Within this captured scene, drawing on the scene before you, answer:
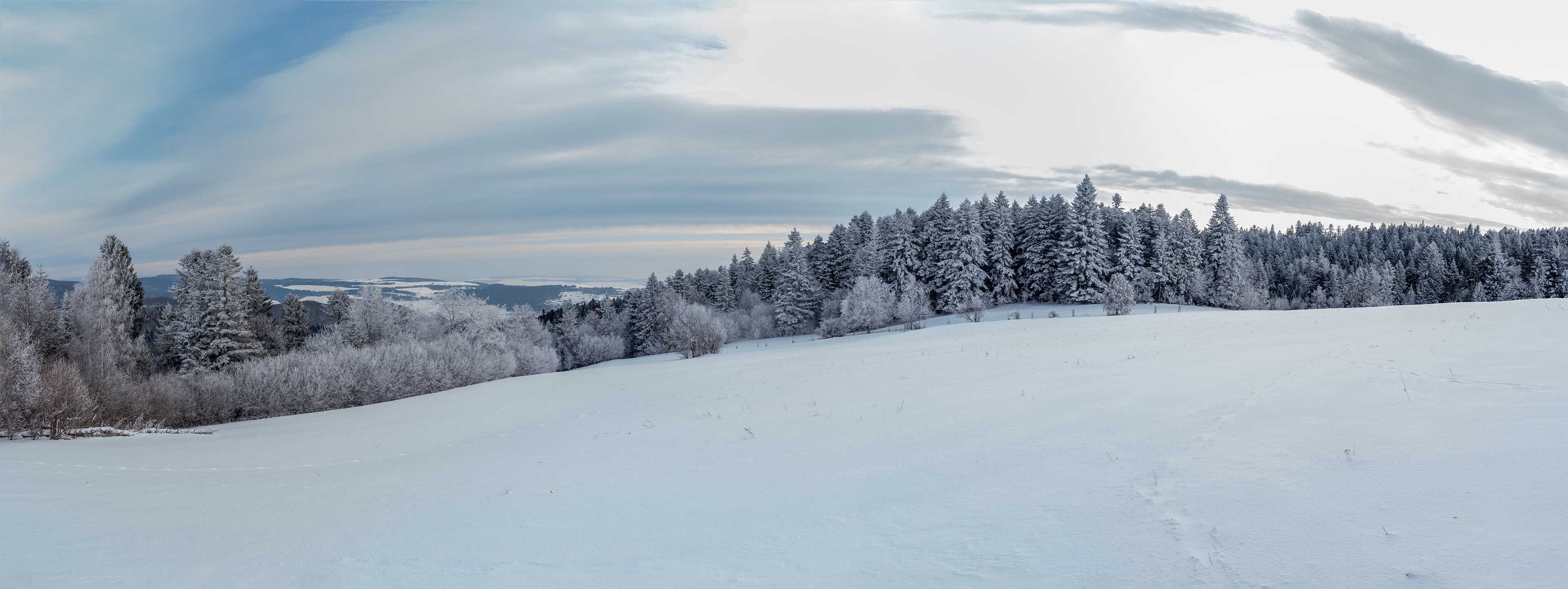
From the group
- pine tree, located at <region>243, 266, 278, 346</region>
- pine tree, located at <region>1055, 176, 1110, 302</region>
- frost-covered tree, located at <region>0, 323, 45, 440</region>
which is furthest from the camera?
pine tree, located at <region>1055, 176, 1110, 302</region>

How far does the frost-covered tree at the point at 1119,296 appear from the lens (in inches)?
1697

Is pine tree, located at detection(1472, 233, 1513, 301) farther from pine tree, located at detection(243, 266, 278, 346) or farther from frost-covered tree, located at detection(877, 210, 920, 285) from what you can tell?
pine tree, located at detection(243, 266, 278, 346)

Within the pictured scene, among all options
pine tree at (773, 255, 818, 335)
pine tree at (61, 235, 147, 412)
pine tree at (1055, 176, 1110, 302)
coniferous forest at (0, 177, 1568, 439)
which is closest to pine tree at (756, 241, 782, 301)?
coniferous forest at (0, 177, 1568, 439)

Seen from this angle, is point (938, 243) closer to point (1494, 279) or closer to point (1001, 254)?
point (1001, 254)

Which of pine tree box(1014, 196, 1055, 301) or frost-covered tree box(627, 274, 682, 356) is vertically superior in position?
pine tree box(1014, 196, 1055, 301)

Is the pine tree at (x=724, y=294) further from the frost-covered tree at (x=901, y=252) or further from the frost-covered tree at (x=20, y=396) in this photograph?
the frost-covered tree at (x=20, y=396)

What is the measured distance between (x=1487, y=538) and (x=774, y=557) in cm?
530

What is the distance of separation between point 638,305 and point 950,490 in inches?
Result: 2933

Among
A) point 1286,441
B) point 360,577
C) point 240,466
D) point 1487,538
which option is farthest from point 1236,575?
point 240,466

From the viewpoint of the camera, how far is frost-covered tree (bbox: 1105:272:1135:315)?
141 ft

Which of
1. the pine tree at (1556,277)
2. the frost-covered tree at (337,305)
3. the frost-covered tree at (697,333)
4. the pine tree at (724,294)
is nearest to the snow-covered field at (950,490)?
the frost-covered tree at (697,333)

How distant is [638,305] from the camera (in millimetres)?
79312

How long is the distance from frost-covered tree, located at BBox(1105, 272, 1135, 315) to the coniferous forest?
6.7 inches

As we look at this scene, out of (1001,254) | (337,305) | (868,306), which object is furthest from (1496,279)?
(337,305)
